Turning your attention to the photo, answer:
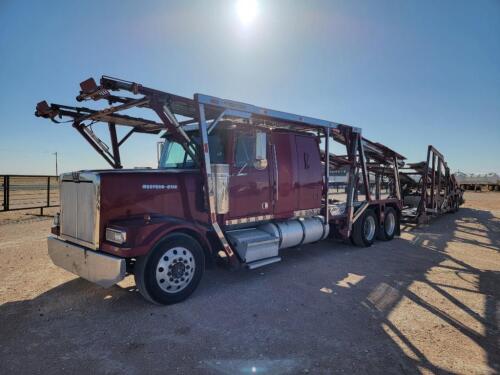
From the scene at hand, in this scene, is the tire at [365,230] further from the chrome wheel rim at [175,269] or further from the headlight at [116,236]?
the headlight at [116,236]

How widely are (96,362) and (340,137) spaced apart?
6.96 metres

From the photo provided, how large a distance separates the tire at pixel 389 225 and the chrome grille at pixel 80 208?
7.49 metres

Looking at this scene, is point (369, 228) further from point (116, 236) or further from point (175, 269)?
point (116, 236)

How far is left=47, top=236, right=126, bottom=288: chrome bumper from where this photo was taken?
379cm

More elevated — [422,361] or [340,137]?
[340,137]

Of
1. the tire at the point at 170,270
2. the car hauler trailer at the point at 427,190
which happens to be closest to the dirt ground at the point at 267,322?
the tire at the point at 170,270

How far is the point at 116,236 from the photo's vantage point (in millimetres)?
3910

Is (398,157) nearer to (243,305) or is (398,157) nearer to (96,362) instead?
(243,305)

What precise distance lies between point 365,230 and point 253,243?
4357 millimetres

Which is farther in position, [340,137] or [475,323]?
[340,137]

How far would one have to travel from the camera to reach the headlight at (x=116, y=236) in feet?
12.6

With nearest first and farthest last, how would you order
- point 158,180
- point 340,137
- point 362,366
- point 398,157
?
point 362,366, point 158,180, point 340,137, point 398,157

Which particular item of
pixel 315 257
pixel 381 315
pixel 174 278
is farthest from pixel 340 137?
pixel 174 278

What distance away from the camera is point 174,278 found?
4.26 m
